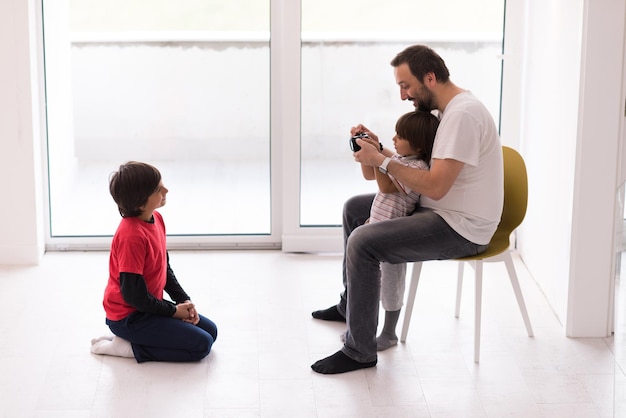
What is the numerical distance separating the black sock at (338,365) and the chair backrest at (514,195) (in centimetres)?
71

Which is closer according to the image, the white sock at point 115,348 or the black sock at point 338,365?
the black sock at point 338,365

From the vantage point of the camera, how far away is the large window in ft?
15.2

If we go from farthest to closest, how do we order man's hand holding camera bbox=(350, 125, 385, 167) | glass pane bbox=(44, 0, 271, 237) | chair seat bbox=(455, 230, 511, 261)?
glass pane bbox=(44, 0, 271, 237)
chair seat bbox=(455, 230, 511, 261)
man's hand holding camera bbox=(350, 125, 385, 167)

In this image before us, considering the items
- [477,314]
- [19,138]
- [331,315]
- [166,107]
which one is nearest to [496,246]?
[477,314]

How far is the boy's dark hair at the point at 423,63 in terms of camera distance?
10.8 feet

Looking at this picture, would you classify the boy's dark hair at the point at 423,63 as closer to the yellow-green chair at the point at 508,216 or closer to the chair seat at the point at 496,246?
the yellow-green chair at the point at 508,216

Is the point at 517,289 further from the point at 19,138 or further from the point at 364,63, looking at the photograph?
the point at 19,138

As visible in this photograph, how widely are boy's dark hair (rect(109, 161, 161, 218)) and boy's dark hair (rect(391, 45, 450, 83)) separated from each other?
0.94 meters

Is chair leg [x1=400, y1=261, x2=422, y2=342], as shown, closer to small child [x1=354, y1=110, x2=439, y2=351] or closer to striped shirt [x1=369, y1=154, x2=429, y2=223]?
small child [x1=354, y1=110, x2=439, y2=351]

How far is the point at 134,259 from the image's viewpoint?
3.30m

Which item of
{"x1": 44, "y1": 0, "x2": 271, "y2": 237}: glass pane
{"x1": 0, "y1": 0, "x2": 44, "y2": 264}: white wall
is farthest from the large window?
{"x1": 0, "y1": 0, "x2": 44, "y2": 264}: white wall

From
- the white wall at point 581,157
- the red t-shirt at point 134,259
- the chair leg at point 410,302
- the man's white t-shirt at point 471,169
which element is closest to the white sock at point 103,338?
the red t-shirt at point 134,259

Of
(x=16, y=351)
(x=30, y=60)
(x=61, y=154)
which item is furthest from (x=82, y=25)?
(x=16, y=351)

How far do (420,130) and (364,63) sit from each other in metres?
1.47
